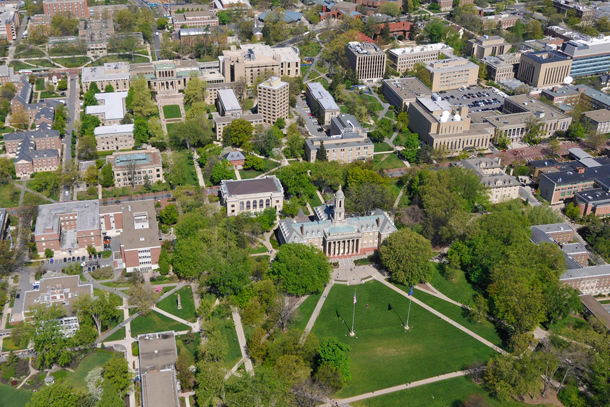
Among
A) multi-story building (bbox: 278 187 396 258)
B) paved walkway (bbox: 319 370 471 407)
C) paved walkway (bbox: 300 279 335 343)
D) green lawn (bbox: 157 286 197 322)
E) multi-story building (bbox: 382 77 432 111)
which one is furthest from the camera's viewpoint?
multi-story building (bbox: 382 77 432 111)

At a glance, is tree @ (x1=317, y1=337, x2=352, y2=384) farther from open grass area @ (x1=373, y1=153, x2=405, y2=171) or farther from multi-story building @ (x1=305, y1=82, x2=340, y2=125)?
multi-story building @ (x1=305, y1=82, x2=340, y2=125)

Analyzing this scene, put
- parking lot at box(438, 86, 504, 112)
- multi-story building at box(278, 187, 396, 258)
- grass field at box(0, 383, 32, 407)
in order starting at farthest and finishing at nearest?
parking lot at box(438, 86, 504, 112)
multi-story building at box(278, 187, 396, 258)
grass field at box(0, 383, 32, 407)

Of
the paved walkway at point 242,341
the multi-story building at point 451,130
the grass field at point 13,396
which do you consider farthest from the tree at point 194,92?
the grass field at point 13,396

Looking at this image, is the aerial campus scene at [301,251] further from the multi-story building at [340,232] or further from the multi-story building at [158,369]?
the multi-story building at [340,232]

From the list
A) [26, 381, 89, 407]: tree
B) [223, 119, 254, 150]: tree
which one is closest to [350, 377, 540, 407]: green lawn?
[26, 381, 89, 407]: tree

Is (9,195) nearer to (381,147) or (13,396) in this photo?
(13,396)

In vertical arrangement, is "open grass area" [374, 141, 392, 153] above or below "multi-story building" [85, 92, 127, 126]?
below

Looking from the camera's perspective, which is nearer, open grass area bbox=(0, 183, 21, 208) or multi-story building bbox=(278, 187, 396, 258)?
multi-story building bbox=(278, 187, 396, 258)

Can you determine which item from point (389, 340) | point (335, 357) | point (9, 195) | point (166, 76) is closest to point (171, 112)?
point (166, 76)
